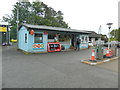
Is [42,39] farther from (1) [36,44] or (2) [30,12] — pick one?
(2) [30,12]

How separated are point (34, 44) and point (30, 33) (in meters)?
1.34

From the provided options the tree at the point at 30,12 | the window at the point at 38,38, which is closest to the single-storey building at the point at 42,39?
the window at the point at 38,38

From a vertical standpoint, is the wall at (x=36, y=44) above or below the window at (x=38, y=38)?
below

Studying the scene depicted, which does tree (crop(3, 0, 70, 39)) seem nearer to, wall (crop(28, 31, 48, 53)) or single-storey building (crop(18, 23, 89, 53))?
single-storey building (crop(18, 23, 89, 53))

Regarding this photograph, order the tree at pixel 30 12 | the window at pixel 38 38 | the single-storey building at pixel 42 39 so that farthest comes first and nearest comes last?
1. the tree at pixel 30 12
2. the window at pixel 38 38
3. the single-storey building at pixel 42 39

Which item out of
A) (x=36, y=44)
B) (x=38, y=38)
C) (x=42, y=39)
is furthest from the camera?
(x=42, y=39)

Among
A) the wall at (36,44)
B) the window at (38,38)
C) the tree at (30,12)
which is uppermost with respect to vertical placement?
the tree at (30,12)

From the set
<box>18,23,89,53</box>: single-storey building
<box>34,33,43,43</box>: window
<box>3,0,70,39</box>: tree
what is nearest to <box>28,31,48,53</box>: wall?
<box>18,23,89,53</box>: single-storey building

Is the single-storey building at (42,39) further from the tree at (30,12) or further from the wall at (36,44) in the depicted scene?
the tree at (30,12)

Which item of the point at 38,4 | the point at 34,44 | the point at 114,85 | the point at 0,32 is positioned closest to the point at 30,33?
the point at 34,44

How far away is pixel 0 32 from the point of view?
1939 centimetres

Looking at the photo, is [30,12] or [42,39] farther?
[30,12]

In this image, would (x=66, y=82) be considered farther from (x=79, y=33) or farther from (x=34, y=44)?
(x=79, y=33)

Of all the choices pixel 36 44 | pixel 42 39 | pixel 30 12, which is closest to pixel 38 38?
pixel 42 39
